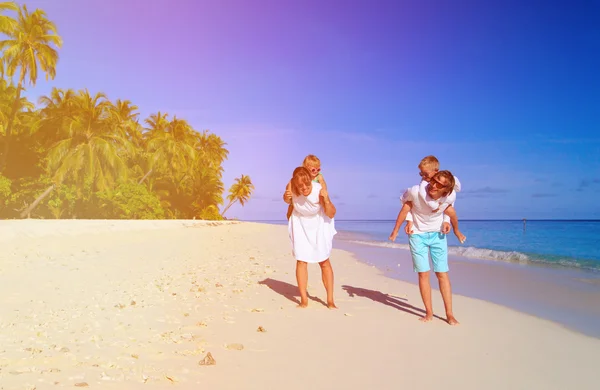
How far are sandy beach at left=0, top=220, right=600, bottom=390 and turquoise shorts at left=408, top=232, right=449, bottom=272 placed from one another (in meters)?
0.60

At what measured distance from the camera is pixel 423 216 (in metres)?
4.27

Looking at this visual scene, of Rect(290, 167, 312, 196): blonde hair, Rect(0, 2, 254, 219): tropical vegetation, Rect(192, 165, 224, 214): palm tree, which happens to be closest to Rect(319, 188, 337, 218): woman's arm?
Rect(290, 167, 312, 196): blonde hair

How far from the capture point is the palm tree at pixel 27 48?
24141 millimetres

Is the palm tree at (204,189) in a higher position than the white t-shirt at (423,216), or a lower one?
higher

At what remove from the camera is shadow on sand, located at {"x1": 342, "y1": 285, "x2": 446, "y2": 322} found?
15.6 ft

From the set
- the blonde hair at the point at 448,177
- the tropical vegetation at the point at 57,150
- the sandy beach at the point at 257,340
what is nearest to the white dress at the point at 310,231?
the sandy beach at the point at 257,340

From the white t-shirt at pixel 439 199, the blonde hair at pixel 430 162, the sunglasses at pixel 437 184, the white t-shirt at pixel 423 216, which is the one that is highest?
the blonde hair at pixel 430 162

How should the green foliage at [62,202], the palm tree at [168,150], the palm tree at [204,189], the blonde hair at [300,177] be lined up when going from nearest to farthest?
the blonde hair at [300,177] → the green foliage at [62,202] → the palm tree at [168,150] → the palm tree at [204,189]

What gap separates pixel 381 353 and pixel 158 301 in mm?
2826

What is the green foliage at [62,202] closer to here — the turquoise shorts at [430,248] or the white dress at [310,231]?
the white dress at [310,231]

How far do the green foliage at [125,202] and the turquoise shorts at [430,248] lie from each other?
30.9 meters

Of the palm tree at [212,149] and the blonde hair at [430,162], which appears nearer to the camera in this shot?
the blonde hair at [430,162]

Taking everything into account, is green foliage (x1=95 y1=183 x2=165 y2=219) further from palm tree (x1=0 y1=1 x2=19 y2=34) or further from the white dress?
the white dress

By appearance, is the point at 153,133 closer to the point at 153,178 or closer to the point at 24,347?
the point at 153,178
